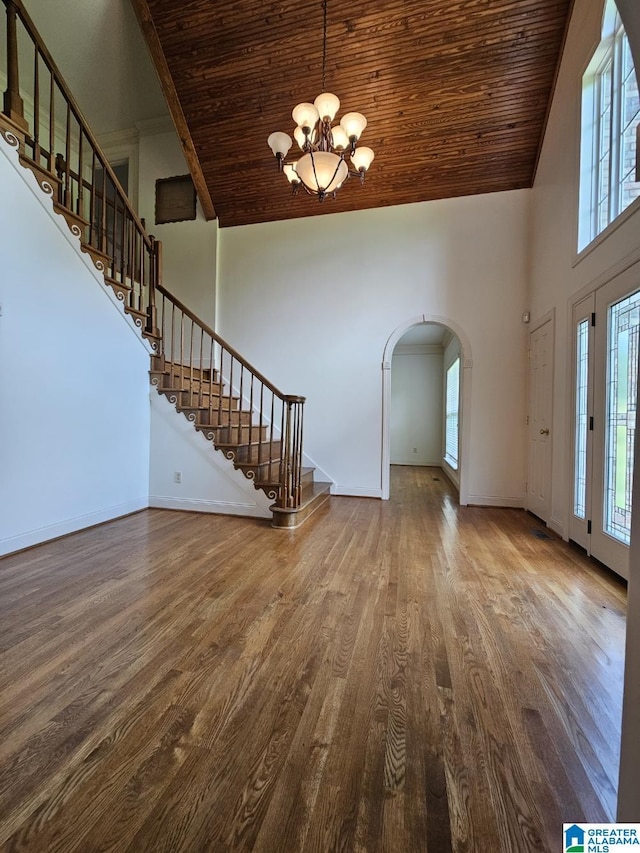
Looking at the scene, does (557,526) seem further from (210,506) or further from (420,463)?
(420,463)

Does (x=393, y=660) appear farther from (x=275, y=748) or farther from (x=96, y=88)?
(x=96, y=88)

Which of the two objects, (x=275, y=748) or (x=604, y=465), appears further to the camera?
(x=604, y=465)

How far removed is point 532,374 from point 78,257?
16.0ft

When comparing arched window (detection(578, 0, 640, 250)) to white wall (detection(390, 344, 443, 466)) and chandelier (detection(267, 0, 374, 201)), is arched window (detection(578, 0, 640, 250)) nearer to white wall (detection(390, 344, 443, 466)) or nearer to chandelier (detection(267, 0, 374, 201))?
chandelier (detection(267, 0, 374, 201))

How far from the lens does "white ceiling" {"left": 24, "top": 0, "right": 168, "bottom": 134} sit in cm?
423

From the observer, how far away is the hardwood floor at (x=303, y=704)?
3.21 feet

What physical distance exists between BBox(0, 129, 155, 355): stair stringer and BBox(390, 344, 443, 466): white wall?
20.6ft

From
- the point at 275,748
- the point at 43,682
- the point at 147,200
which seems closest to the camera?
the point at 275,748

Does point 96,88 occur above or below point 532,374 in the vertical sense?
above

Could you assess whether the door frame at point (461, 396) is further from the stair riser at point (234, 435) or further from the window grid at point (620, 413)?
the window grid at point (620, 413)

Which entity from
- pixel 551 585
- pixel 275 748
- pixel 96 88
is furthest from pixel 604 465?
pixel 96 88

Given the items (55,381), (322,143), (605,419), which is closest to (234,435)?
(55,381)

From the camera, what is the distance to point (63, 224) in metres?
3.17

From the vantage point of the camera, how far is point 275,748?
47.0 inches
